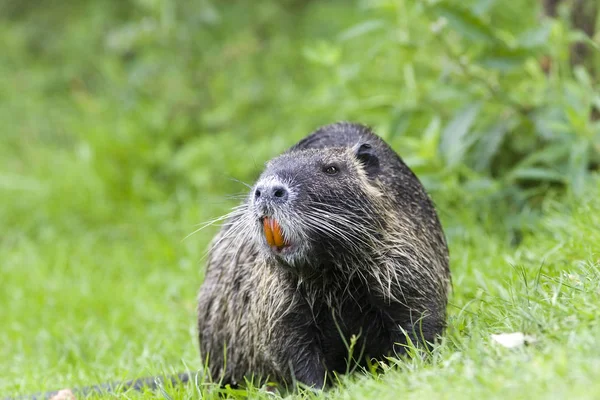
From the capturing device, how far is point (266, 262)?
132 inches

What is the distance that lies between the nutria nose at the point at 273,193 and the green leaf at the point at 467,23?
215 cm

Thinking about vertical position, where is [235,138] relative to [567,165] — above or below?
above

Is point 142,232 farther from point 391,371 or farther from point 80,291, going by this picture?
point 391,371

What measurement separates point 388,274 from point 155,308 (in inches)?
96.0

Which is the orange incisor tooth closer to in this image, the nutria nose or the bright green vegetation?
the nutria nose

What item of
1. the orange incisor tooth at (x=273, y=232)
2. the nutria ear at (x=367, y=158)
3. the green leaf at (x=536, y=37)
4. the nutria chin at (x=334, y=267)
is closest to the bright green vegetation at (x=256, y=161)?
the green leaf at (x=536, y=37)

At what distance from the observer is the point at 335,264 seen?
3229mm

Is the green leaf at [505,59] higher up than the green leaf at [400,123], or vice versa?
the green leaf at [505,59]

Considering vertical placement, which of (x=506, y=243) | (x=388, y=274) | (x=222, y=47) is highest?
(x=222, y=47)

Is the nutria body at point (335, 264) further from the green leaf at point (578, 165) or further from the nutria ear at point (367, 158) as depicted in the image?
the green leaf at point (578, 165)

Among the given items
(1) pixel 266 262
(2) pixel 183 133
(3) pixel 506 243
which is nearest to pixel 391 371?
(1) pixel 266 262

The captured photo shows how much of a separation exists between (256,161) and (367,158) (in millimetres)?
3398

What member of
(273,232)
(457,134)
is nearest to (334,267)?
(273,232)

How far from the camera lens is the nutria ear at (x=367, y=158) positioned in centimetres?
344
